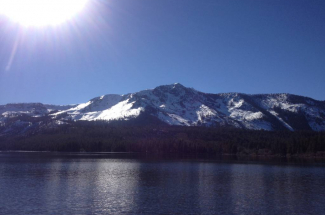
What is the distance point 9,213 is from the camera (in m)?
35.0

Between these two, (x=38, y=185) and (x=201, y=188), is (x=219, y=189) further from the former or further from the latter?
(x=38, y=185)

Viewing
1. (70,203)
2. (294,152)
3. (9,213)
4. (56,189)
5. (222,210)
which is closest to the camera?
(9,213)

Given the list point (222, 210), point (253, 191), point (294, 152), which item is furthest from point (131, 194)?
point (294, 152)

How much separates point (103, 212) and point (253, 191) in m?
27.7

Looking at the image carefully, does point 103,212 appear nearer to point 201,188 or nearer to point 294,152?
point 201,188

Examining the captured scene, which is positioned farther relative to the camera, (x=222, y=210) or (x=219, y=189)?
(x=219, y=189)

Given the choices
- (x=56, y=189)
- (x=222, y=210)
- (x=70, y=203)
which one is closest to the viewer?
(x=222, y=210)

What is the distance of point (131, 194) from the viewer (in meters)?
48.0

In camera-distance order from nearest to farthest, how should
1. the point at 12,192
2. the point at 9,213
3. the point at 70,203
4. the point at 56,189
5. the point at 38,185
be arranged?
the point at 9,213
the point at 70,203
the point at 12,192
the point at 56,189
the point at 38,185

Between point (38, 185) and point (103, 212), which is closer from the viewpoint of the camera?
point (103, 212)

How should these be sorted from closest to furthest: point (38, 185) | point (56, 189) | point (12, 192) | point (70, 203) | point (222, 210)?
point (222, 210)
point (70, 203)
point (12, 192)
point (56, 189)
point (38, 185)

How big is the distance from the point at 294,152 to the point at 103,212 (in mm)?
172557

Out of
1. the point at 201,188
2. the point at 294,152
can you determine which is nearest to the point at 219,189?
the point at 201,188

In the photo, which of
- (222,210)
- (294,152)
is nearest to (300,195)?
(222,210)
